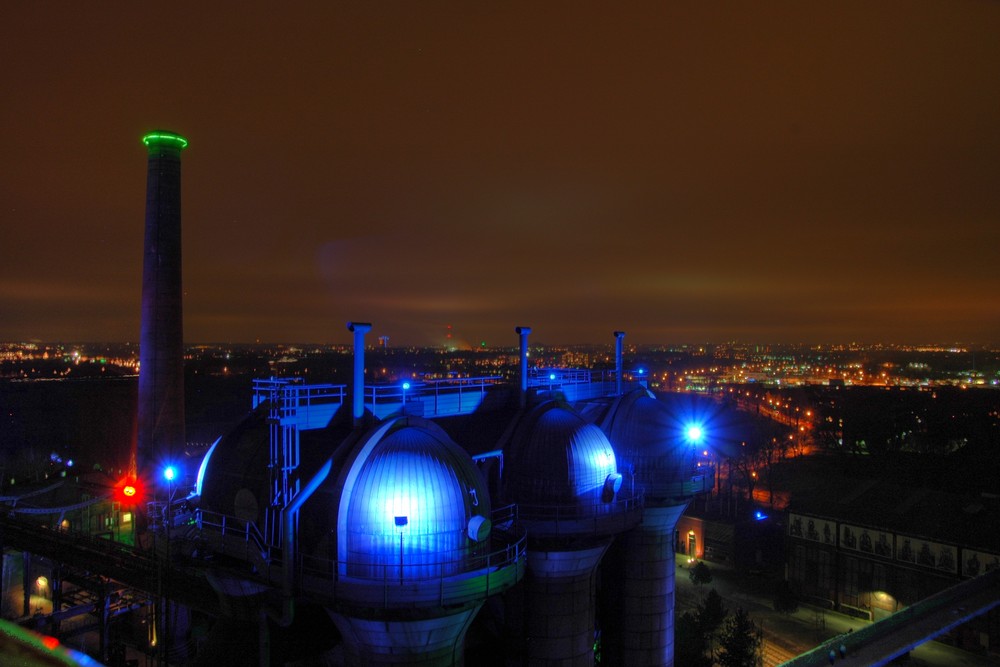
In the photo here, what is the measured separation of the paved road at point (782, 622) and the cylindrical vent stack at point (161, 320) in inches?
1387

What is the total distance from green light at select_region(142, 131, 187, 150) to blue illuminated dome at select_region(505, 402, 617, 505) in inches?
1136

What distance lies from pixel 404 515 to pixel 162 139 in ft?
105

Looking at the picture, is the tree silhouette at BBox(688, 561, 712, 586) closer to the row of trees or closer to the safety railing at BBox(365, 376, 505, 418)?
the row of trees

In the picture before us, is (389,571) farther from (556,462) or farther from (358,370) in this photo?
(556,462)

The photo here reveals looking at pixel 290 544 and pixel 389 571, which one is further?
pixel 290 544

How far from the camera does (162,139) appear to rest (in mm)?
38938

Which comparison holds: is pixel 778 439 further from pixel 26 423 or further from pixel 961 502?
pixel 26 423

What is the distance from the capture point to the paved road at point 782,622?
129 feet

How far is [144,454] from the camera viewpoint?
124 ft

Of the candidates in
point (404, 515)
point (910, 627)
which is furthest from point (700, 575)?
point (404, 515)

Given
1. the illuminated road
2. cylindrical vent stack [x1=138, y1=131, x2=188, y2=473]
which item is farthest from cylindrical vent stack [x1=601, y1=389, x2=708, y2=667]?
cylindrical vent stack [x1=138, y1=131, x2=188, y2=473]

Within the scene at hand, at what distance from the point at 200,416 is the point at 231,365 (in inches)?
3909

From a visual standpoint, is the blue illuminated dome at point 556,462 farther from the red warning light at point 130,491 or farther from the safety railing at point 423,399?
the red warning light at point 130,491

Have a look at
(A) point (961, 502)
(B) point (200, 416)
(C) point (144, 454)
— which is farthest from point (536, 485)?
(B) point (200, 416)
